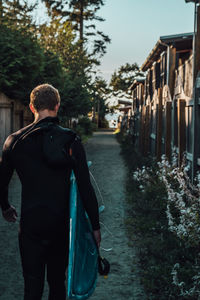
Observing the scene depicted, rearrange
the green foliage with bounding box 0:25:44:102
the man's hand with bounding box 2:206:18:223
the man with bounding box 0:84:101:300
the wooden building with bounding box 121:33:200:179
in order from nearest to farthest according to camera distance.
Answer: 1. the man with bounding box 0:84:101:300
2. the man's hand with bounding box 2:206:18:223
3. the wooden building with bounding box 121:33:200:179
4. the green foliage with bounding box 0:25:44:102

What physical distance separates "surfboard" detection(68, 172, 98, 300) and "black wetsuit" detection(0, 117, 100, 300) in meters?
0.05

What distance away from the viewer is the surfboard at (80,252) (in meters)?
2.70

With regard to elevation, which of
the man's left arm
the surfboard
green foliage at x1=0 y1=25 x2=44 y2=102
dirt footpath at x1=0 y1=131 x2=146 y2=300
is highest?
green foliage at x1=0 y1=25 x2=44 y2=102

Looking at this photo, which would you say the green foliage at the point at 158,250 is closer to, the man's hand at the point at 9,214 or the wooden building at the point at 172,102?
the wooden building at the point at 172,102

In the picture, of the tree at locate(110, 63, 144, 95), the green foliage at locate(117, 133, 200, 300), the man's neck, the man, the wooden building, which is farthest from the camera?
Result: the tree at locate(110, 63, 144, 95)

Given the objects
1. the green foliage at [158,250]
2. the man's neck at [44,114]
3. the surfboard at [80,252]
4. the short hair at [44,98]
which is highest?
the short hair at [44,98]

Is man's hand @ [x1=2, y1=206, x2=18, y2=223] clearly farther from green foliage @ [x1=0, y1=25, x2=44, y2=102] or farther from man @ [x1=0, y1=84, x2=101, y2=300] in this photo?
green foliage @ [x1=0, y1=25, x2=44, y2=102]

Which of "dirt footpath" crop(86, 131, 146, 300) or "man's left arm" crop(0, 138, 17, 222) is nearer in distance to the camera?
"man's left arm" crop(0, 138, 17, 222)

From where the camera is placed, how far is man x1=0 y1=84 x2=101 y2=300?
2.66 metres

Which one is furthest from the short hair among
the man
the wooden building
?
the wooden building

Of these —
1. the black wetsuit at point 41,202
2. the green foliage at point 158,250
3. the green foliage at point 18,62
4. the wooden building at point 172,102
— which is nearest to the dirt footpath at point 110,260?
the green foliage at point 158,250

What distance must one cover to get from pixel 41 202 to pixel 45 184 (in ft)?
0.43

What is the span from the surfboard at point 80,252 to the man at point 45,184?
0.17 ft

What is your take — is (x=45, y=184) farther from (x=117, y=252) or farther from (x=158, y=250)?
(x=117, y=252)
